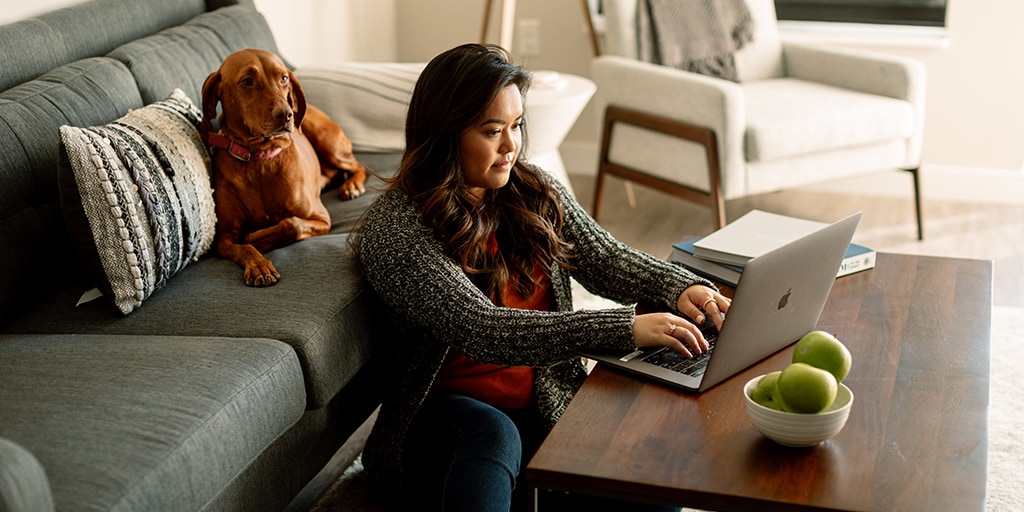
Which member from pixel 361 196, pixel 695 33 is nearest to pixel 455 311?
pixel 361 196

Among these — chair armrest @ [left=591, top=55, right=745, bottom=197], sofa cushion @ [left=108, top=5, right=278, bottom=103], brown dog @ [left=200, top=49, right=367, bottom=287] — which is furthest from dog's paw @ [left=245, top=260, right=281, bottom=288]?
chair armrest @ [left=591, top=55, right=745, bottom=197]

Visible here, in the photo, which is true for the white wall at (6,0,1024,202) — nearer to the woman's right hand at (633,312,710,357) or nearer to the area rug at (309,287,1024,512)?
the area rug at (309,287,1024,512)

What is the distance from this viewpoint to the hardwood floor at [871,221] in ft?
10.6

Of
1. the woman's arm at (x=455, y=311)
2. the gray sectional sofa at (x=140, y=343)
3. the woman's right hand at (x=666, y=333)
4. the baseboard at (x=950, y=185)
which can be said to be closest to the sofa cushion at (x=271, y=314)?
the gray sectional sofa at (x=140, y=343)

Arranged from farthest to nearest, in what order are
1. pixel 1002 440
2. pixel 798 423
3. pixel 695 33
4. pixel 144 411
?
1. pixel 695 33
2. pixel 1002 440
3. pixel 144 411
4. pixel 798 423

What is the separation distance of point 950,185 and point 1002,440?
186 centimetres

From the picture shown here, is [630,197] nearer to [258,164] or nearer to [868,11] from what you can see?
[868,11]

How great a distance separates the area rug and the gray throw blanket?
104cm

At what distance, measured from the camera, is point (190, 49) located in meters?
2.24

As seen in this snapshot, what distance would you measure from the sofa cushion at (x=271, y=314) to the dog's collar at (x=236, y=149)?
0.21m

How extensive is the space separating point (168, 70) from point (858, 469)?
1.59m

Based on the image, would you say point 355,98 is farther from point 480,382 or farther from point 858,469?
point 858,469

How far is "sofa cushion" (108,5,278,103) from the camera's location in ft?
6.78

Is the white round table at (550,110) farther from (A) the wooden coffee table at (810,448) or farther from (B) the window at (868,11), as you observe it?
(A) the wooden coffee table at (810,448)
